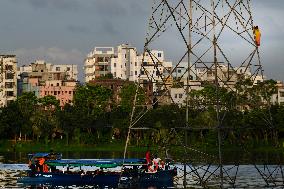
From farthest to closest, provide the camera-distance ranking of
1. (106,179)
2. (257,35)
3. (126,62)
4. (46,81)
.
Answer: (126,62) < (46,81) < (106,179) < (257,35)

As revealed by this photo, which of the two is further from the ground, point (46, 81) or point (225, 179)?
point (46, 81)

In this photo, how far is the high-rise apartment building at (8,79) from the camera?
15312cm

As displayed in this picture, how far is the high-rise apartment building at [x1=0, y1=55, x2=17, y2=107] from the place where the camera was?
153125mm

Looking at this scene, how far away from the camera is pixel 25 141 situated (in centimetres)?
11275

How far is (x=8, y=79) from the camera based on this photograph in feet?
513

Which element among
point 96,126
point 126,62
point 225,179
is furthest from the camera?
point 126,62

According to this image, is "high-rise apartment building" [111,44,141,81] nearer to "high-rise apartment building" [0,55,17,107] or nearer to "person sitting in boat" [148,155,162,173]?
"high-rise apartment building" [0,55,17,107]

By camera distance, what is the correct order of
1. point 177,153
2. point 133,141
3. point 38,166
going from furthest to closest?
point 133,141 < point 177,153 < point 38,166

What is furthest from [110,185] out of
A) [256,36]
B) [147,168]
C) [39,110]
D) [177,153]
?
[39,110]

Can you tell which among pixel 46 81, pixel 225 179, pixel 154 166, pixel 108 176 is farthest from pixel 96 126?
pixel 225 179

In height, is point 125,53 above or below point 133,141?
above

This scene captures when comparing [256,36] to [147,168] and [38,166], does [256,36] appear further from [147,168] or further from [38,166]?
[38,166]

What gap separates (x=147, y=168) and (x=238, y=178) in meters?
6.57

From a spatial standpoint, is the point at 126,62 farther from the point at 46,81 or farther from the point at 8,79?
the point at 8,79
